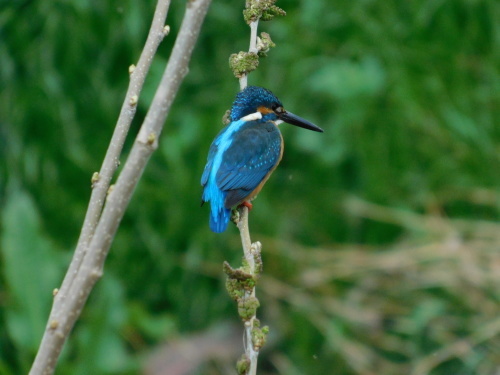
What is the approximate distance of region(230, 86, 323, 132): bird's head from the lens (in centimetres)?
288

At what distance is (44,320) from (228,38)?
78.7 inches

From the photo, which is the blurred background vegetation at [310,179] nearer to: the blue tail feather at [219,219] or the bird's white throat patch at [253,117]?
the bird's white throat patch at [253,117]

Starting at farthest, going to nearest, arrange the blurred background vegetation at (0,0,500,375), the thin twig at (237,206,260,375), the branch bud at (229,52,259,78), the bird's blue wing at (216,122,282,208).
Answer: the blurred background vegetation at (0,0,500,375) → the bird's blue wing at (216,122,282,208) → the branch bud at (229,52,259,78) → the thin twig at (237,206,260,375)

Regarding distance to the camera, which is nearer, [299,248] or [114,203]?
[114,203]

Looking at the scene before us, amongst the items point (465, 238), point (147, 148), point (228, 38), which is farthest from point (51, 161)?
point (147, 148)

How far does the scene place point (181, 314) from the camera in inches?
177

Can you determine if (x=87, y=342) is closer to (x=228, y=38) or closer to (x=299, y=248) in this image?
(x=299, y=248)

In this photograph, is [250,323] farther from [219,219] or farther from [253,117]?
[253,117]

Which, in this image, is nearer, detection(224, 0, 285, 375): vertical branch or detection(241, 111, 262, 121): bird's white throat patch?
detection(224, 0, 285, 375): vertical branch

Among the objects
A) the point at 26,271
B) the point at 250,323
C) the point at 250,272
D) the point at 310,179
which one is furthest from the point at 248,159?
the point at 310,179

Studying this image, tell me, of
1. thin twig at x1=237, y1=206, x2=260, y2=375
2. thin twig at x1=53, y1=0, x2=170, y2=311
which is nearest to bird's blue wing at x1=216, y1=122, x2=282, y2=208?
thin twig at x1=237, y1=206, x2=260, y2=375

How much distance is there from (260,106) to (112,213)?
1.82 m

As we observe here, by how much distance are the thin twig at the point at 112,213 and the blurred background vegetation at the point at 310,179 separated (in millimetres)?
2813

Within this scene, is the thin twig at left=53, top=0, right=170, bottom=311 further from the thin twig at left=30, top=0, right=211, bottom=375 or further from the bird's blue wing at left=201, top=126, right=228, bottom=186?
the bird's blue wing at left=201, top=126, right=228, bottom=186
